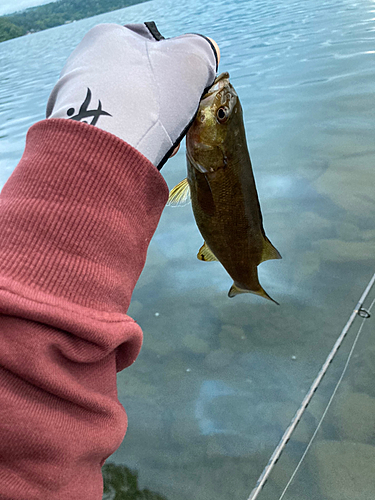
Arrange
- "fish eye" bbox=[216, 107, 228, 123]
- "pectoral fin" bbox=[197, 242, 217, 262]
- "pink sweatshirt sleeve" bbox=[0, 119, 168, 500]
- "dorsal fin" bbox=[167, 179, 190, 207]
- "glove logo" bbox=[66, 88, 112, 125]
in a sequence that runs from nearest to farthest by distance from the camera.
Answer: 1. "pink sweatshirt sleeve" bbox=[0, 119, 168, 500]
2. "glove logo" bbox=[66, 88, 112, 125]
3. "fish eye" bbox=[216, 107, 228, 123]
4. "dorsal fin" bbox=[167, 179, 190, 207]
5. "pectoral fin" bbox=[197, 242, 217, 262]

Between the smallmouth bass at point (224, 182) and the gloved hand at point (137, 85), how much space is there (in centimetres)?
9

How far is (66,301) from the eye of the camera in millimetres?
880

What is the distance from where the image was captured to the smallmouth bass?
4.99 feet

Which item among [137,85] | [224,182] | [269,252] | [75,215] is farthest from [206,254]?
[75,215]

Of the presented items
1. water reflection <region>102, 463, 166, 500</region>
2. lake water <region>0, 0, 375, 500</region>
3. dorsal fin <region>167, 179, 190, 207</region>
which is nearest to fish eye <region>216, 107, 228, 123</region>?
dorsal fin <region>167, 179, 190, 207</region>

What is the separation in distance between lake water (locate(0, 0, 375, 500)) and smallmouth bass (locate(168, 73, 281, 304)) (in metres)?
1.04

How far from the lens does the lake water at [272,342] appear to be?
211 centimetres

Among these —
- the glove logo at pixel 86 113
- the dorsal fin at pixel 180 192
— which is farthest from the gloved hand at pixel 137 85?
the dorsal fin at pixel 180 192

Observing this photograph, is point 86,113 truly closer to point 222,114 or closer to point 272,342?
point 222,114

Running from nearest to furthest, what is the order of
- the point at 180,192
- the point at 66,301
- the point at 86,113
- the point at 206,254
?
the point at 66,301 → the point at 86,113 → the point at 180,192 → the point at 206,254

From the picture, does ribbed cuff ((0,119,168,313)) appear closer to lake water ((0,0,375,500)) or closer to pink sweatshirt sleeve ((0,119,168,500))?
pink sweatshirt sleeve ((0,119,168,500))

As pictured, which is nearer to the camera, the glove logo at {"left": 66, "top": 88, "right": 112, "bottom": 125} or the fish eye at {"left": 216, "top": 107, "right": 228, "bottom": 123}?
the glove logo at {"left": 66, "top": 88, "right": 112, "bottom": 125}

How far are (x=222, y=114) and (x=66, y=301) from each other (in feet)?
3.23

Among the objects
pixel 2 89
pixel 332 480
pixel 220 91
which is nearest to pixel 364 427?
pixel 332 480
